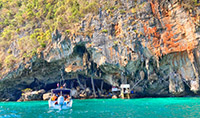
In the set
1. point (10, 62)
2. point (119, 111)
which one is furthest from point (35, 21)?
point (119, 111)

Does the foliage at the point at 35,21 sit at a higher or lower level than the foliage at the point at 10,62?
higher

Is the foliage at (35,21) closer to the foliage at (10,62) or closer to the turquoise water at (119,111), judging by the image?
the foliage at (10,62)

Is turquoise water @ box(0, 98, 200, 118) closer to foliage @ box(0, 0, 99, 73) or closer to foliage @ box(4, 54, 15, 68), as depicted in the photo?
foliage @ box(4, 54, 15, 68)

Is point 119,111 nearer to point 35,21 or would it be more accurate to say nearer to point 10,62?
point 10,62

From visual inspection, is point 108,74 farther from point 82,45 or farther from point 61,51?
point 61,51

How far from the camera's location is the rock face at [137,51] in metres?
29.9

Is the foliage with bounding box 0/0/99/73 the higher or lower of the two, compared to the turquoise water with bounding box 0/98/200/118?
higher

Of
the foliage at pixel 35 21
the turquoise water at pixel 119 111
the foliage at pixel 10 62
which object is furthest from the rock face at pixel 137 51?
the turquoise water at pixel 119 111

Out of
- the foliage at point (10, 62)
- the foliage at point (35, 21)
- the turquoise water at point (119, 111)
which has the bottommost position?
the turquoise water at point (119, 111)

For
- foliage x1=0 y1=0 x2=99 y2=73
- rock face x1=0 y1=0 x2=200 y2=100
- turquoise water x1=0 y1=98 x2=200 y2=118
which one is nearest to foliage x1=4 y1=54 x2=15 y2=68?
foliage x1=0 y1=0 x2=99 y2=73

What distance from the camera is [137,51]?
3134 centimetres

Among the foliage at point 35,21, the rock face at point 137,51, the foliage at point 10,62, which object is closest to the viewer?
the rock face at point 137,51

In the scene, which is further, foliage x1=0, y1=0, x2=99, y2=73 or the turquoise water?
foliage x1=0, y1=0, x2=99, y2=73

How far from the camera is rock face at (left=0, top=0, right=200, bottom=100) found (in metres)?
29.9
